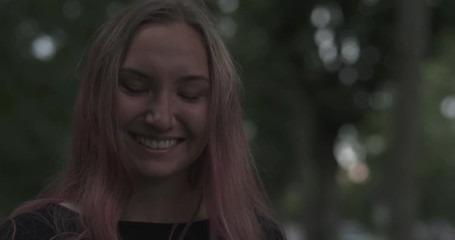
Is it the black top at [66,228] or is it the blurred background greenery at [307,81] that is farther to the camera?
the blurred background greenery at [307,81]

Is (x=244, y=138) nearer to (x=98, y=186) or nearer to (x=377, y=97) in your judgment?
(x=98, y=186)

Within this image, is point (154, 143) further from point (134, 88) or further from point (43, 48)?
point (43, 48)

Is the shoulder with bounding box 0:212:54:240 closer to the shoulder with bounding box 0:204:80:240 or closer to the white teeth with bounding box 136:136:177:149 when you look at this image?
the shoulder with bounding box 0:204:80:240

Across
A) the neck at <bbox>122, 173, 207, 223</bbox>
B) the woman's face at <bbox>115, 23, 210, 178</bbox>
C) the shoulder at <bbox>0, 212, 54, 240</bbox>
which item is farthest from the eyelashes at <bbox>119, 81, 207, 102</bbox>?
the shoulder at <bbox>0, 212, 54, 240</bbox>

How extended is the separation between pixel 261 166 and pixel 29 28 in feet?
37.8

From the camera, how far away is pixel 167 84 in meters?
2.04

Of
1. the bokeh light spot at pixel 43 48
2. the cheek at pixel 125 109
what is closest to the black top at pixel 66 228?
the cheek at pixel 125 109

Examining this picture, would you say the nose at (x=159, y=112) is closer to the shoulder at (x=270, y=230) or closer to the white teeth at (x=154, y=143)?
the white teeth at (x=154, y=143)

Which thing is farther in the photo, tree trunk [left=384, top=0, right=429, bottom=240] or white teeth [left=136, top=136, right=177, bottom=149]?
tree trunk [left=384, top=0, right=429, bottom=240]

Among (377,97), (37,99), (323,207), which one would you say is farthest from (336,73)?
(37,99)

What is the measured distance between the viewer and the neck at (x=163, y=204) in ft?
6.94

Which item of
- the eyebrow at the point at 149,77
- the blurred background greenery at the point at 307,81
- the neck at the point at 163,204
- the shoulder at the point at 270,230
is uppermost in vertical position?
the eyebrow at the point at 149,77

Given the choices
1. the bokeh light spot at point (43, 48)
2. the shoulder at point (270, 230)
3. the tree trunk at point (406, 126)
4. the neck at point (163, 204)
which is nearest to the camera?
the neck at point (163, 204)

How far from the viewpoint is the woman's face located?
2.03 metres
